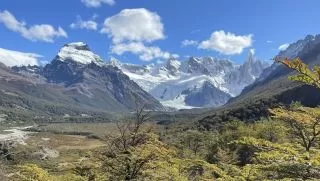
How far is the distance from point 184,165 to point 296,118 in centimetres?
1605

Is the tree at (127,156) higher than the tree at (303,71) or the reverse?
the reverse

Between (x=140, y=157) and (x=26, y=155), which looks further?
(x=26, y=155)

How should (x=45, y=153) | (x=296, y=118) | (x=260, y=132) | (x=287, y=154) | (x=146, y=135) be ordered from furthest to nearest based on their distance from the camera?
1. (x=45, y=153)
2. (x=260, y=132)
3. (x=146, y=135)
4. (x=296, y=118)
5. (x=287, y=154)

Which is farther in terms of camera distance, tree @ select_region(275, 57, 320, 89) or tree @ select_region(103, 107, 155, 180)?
tree @ select_region(103, 107, 155, 180)

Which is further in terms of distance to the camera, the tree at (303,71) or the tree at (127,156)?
the tree at (127,156)

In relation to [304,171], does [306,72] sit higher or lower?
higher

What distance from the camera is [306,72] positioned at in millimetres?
14398

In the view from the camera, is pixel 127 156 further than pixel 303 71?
Yes

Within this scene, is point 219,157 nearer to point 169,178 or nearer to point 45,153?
point 169,178

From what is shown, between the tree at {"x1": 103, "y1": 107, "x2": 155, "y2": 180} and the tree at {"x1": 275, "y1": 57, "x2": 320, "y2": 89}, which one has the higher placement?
the tree at {"x1": 275, "y1": 57, "x2": 320, "y2": 89}

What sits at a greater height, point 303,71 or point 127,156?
point 303,71

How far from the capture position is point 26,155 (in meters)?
152

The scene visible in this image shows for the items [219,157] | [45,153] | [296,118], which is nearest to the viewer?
[296,118]

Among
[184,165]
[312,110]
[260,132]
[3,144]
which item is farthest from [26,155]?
[312,110]
